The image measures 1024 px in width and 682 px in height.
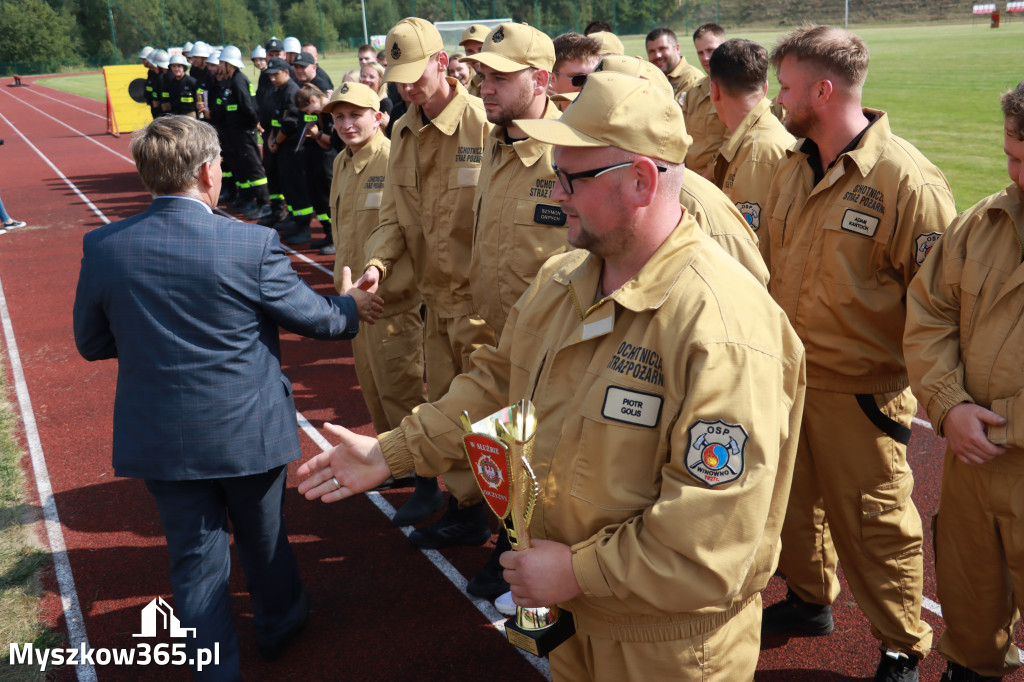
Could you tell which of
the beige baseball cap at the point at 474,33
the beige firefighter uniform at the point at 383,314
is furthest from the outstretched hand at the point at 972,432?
the beige baseball cap at the point at 474,33

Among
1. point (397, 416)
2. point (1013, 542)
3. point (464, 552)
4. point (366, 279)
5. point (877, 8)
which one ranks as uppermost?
point (877, 8)

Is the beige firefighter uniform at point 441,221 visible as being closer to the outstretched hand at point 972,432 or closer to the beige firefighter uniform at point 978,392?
the beige firefighter uniform at point 978,392

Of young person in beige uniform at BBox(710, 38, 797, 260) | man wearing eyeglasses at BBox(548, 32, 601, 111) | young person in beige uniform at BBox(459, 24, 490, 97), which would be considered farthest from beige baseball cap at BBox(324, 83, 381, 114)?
young person in beige uniform at BBox(710, 38, 797, 260)

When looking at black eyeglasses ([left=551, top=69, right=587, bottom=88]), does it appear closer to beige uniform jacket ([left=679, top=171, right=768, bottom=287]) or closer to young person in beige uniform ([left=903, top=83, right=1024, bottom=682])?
beige uniform jacket ([left=679, top=171, right=768, bottom=287])

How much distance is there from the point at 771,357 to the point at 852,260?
1.77 m

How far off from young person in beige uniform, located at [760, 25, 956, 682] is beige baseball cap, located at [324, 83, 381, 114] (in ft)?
9.99

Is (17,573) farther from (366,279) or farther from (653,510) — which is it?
(653,510)

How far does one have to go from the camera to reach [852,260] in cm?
350

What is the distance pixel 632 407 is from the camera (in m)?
2.04

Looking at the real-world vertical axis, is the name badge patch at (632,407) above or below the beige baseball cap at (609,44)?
below

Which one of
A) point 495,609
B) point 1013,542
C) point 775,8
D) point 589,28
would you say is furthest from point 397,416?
point 775,8

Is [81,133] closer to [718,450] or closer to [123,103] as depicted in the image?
[123,103]

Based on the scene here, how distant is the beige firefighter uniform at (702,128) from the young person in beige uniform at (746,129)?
2.75 metres

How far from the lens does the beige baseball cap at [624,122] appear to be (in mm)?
1998
